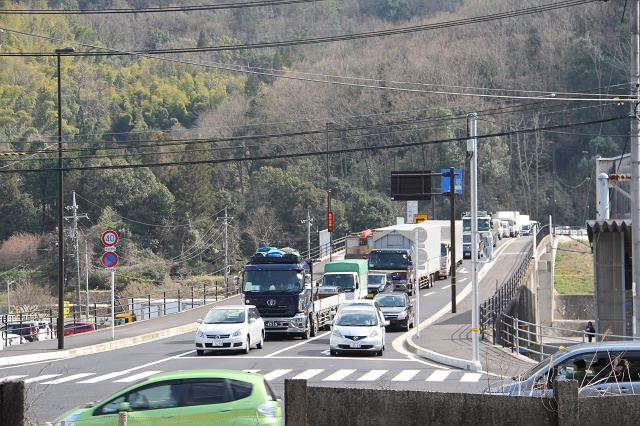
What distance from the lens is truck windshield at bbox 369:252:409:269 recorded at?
166 feet

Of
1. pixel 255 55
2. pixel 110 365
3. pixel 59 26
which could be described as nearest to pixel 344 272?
pixel 110 365

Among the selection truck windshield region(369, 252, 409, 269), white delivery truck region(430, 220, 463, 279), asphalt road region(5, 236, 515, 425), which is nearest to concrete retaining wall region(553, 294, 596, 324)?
white delivery truck region(430, 220, 463, 279)

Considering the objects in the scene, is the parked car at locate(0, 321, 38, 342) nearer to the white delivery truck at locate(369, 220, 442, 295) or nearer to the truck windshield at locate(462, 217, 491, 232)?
the white delivery truck at locate(369, 220, 442, 295)

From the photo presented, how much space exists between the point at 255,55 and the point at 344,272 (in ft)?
303

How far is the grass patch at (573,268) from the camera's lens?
69.9 metres

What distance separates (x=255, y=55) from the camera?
436 ft

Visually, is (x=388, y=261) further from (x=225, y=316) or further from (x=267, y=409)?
(x=267, y=409)

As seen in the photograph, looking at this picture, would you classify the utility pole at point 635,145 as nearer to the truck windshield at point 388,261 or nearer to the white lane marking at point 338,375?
the white lane marking at point 338,375

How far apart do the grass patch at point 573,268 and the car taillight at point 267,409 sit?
58.8 metres

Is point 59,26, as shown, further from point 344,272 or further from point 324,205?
point 344,272

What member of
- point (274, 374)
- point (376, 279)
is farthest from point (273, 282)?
point (376, 279)

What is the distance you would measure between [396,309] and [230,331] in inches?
404

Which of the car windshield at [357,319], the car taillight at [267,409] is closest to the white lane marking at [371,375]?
the car windshield at [357,319]

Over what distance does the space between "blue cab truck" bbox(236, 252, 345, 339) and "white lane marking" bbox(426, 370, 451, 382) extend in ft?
31.2
